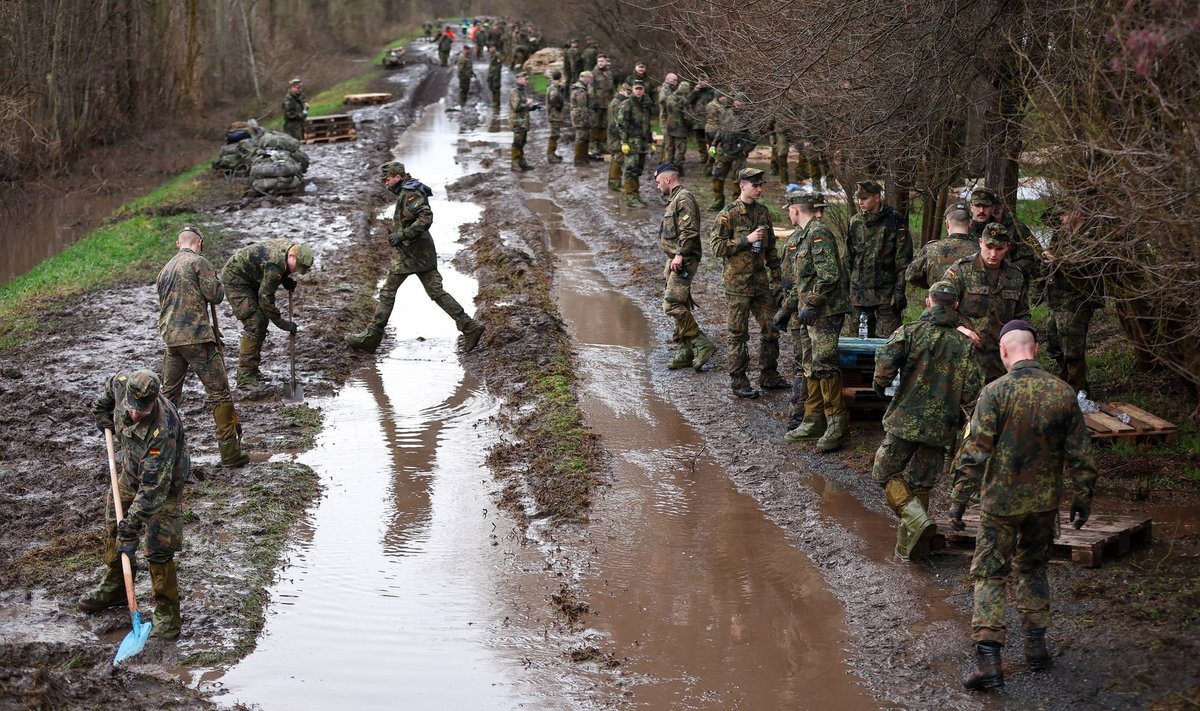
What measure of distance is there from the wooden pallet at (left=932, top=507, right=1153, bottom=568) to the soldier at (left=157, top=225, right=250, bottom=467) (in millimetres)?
6272

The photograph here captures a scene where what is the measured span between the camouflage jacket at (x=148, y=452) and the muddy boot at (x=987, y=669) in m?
5.18

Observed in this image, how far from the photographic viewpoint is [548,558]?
29.0 feet

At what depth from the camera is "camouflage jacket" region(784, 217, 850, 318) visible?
1020cm

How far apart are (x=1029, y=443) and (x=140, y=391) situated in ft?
18.1

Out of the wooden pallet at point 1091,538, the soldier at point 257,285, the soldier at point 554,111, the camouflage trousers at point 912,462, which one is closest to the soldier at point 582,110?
the soldier at point 554,111

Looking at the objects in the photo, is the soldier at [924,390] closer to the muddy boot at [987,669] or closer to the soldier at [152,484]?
the muddy boot at [987,669]

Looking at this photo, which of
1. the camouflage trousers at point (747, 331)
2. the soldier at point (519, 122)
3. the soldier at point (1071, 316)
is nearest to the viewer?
the soldier at point (1071, 316)

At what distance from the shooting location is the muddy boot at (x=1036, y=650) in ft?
21.9

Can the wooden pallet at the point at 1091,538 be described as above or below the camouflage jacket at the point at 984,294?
below

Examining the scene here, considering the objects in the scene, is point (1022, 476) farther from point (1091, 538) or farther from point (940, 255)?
point (940, 255)

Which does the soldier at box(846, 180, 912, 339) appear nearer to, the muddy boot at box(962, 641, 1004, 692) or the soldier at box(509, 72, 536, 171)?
the muddy boot at box(962, 641, 1004, 692)

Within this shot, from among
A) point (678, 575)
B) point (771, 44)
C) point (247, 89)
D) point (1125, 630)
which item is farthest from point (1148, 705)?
point (247, 89)

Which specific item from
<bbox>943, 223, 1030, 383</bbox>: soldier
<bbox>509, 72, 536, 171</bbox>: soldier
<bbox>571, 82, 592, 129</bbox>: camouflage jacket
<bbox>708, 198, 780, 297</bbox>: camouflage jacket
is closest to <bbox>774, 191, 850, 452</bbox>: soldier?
<bbox>708, 198, 780, 297</bbox>: camouflage jacket

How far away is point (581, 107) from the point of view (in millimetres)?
26562
